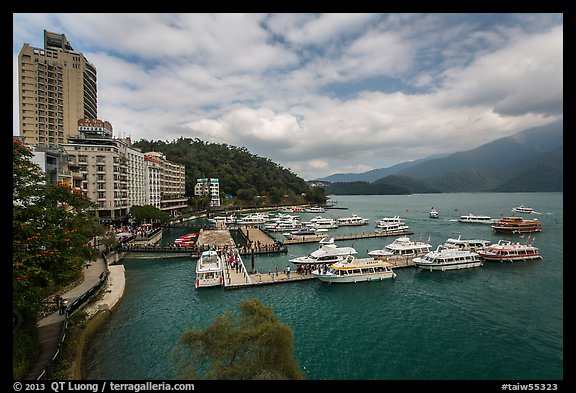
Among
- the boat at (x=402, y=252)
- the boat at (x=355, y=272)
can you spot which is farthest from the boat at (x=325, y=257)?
the boat at (x=402, y=252)

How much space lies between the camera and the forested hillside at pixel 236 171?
124m

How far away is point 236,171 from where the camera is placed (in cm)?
14200

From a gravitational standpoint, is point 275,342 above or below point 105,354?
above

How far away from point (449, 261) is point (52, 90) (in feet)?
323

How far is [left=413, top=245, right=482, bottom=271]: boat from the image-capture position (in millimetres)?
32719

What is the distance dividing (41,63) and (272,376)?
98.7 m

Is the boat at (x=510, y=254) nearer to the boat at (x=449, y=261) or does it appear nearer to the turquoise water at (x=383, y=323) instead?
the turquoise water at (x=383, y=323)

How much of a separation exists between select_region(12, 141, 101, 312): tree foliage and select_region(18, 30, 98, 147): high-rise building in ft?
219

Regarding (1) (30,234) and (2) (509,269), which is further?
(2) (509,269)

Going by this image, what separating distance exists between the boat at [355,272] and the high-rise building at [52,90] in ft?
234

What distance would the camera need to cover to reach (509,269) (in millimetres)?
33719
